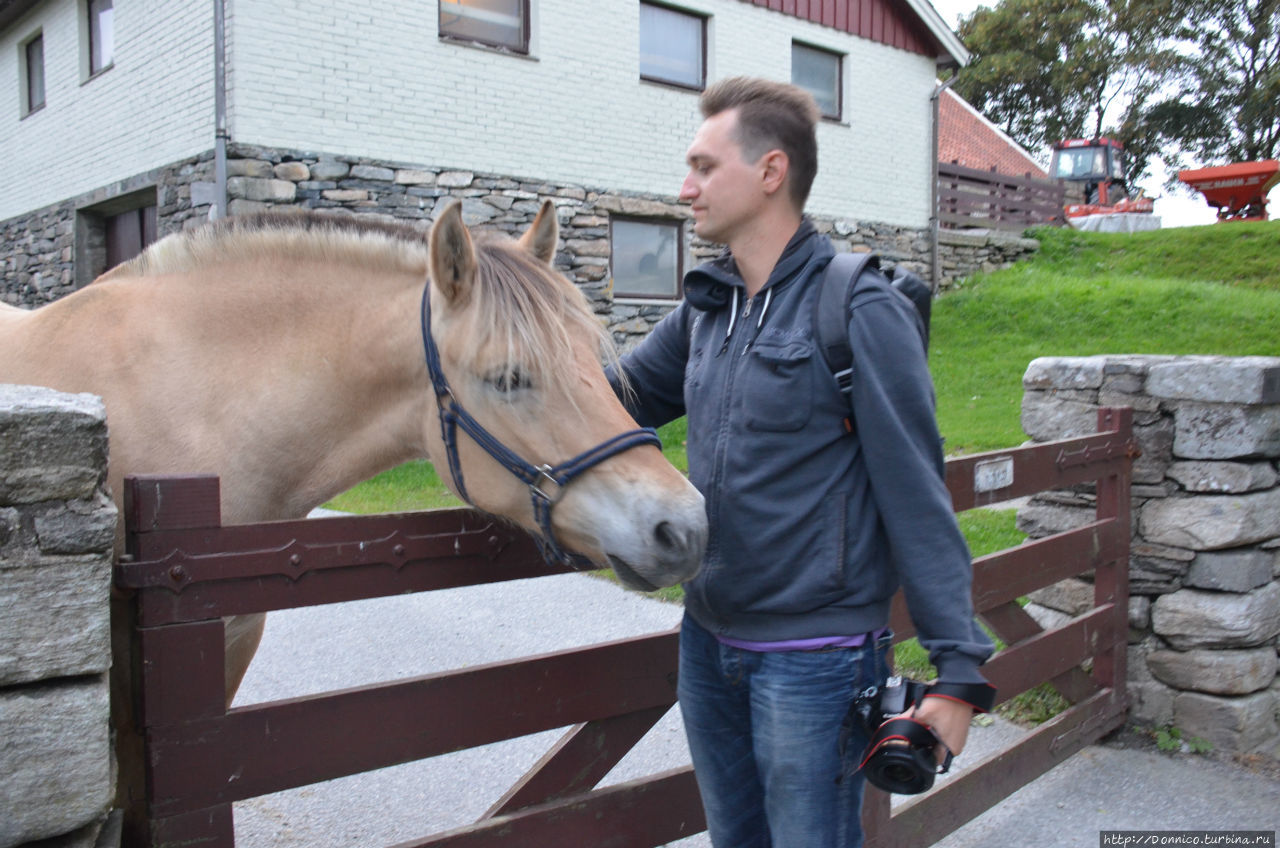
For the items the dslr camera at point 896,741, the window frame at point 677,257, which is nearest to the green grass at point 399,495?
the window frame at point 677,257

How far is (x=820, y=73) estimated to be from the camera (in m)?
13.7

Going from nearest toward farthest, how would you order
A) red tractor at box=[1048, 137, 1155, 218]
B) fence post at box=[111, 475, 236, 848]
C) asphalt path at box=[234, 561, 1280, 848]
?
1. fence post at box=[111, 475, 236, 848]
2. asphalt path at box=[234, 561, 1280, 848]
3. red tractor at box=[1048, 137, 1155, 218]

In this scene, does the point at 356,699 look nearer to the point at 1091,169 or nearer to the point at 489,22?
the point at 489,22

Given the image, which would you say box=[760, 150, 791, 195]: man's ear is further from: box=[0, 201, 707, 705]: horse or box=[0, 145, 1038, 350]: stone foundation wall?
box=[0, 145, 1038, 350]: stone foundation wall

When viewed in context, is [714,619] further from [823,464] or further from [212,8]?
[212,8]

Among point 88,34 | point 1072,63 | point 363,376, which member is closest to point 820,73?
point 88,34

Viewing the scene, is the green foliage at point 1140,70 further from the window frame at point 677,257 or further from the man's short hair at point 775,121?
the man's short hair at point 775,121

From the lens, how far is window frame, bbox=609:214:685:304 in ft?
38.6

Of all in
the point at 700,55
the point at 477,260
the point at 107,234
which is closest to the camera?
the point at 477,260

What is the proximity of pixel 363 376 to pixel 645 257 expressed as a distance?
10307mm

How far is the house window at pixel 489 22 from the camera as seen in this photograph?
10289 mm

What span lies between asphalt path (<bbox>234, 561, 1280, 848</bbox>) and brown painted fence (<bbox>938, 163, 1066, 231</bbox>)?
12.8m

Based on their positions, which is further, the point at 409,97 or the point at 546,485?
the point at 409,97

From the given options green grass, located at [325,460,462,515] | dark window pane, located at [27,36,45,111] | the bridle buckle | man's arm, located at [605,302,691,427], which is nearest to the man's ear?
man's arm, located at [605,302,691,427]
